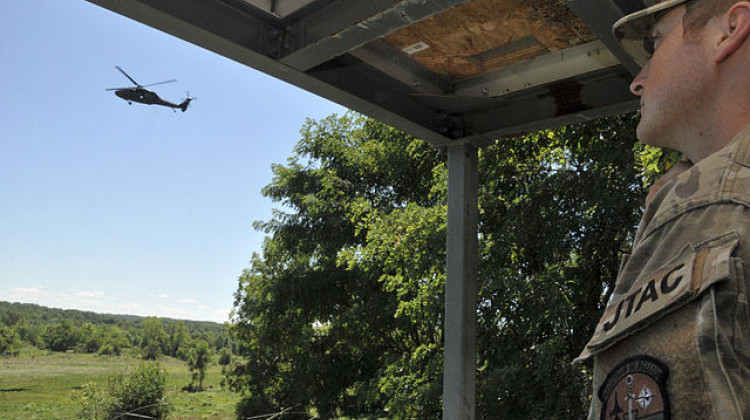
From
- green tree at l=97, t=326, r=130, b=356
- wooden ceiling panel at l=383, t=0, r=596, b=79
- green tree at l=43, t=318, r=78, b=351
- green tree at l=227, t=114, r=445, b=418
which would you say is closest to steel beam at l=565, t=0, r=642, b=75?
wooden ceiling panel at l=383, t=0, r=596, b=79

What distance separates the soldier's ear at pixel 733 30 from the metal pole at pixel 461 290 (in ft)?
6.78

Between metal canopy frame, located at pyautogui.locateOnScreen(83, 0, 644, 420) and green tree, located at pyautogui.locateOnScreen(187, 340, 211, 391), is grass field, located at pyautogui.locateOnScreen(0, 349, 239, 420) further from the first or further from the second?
metal canopy frame, located at pyautogui.locateOnScreen(83, 0, 644, 420)

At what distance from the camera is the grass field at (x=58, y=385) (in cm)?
7340

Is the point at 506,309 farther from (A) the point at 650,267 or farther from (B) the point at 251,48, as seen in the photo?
(A) the point at 650,267

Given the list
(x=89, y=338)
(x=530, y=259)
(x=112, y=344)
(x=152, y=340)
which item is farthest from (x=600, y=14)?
(x=112, y=344)

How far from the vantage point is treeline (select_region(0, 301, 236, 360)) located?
8169 centimetres

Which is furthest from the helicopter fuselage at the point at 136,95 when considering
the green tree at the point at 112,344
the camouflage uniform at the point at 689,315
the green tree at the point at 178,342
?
the green tree at the point at 112,344

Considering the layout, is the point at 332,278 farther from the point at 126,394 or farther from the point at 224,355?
the point at 224,355

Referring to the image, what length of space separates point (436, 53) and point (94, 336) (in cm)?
9856

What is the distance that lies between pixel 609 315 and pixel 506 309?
20.4ft

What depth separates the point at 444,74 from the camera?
264 cm

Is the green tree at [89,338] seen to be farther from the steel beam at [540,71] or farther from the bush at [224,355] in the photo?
the steel beam at [540,71]

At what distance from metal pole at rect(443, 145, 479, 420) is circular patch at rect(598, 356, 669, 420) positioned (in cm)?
208

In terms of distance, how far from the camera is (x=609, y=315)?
0.64 m
